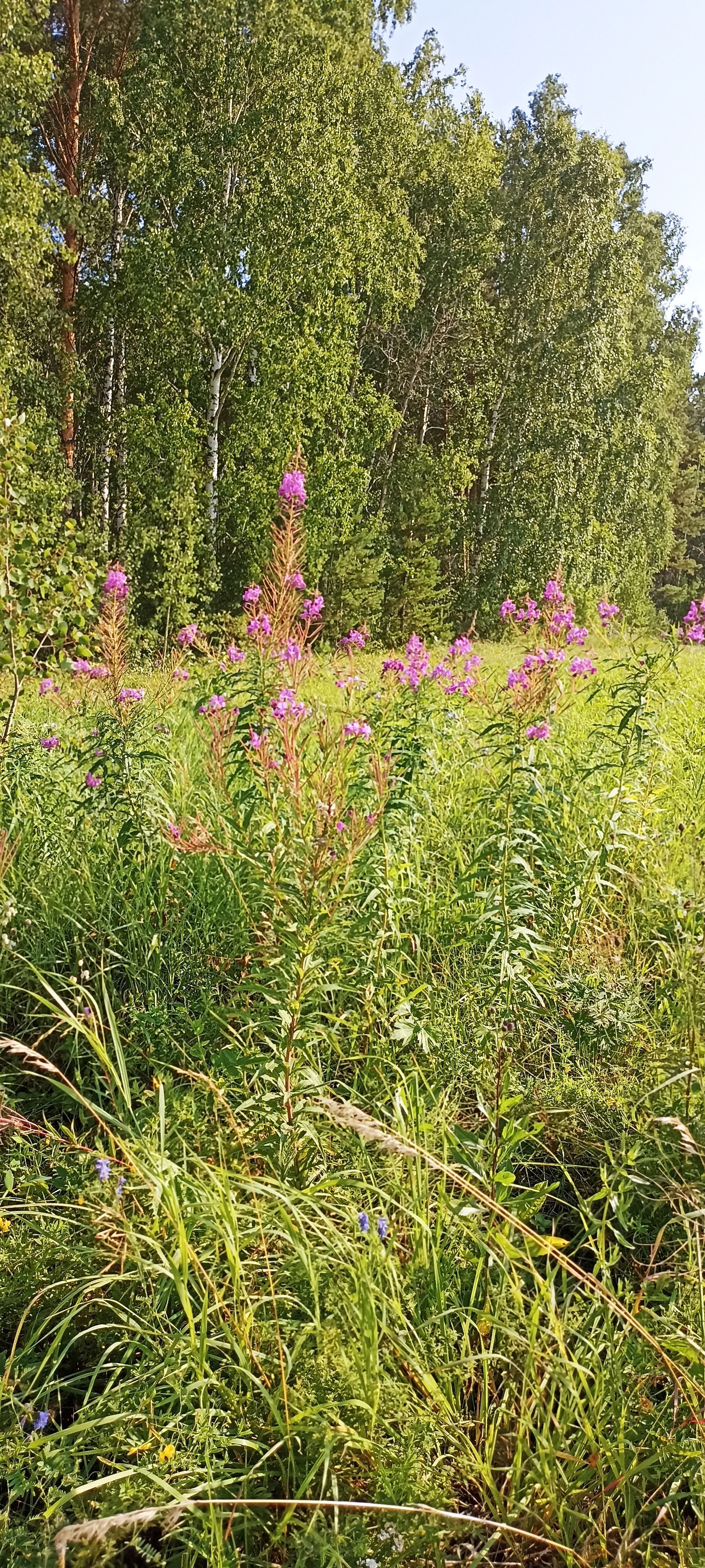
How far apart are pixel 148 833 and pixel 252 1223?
131 centimetres

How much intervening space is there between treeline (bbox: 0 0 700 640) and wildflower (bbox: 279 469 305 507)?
772 cm

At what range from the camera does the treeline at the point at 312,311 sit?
10.9 metres

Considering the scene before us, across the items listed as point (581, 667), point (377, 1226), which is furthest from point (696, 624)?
point (377, 1226)

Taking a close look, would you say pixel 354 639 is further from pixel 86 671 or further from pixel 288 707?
pixel 288 707

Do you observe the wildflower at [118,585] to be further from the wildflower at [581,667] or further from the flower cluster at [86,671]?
the wildflower at [581,667]

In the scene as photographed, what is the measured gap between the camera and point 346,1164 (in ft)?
5.94

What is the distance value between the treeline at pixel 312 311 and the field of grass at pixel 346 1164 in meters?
7.73

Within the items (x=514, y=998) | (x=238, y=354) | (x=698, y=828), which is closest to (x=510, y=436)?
(x=238, y=354)

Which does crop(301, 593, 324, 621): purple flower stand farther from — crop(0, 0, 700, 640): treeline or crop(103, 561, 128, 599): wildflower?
crop(0, 0, 700, 640): treeline

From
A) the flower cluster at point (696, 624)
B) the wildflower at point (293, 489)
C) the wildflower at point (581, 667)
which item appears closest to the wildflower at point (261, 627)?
→ the wildflower at point (293, 489)

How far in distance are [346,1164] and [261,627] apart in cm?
126

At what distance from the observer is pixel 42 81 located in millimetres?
9688

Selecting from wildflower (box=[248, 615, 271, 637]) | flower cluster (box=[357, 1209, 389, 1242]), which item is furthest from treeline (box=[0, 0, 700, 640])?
flower cluster (box=[357, 1209, 389, 1242])

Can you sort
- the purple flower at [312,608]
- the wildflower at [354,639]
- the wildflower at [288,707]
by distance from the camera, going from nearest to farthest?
1. the wildflower at [288,707]
2. the purple flower at [312,608]
3. the wildflower at [354,639]
